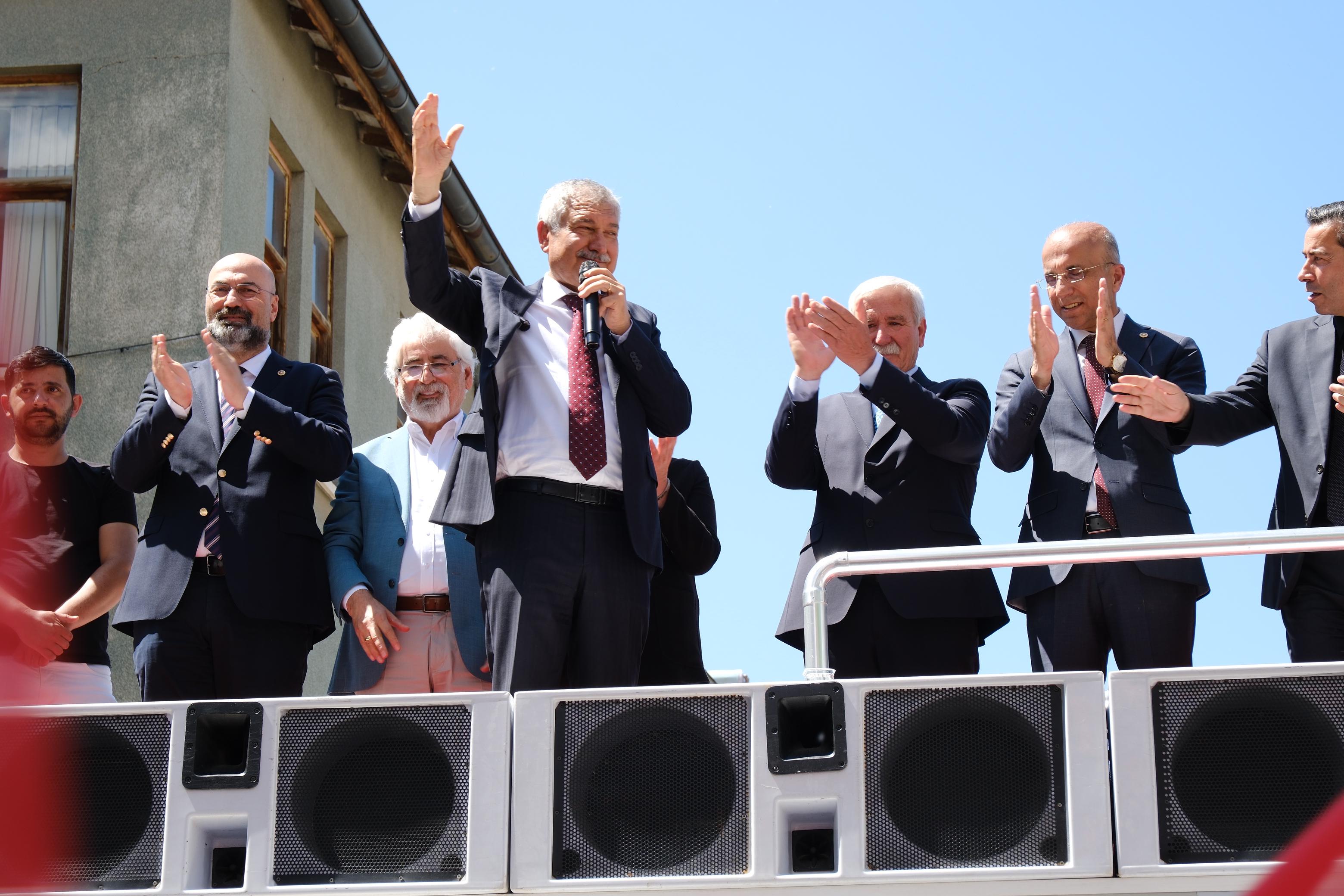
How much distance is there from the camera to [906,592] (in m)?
4.57

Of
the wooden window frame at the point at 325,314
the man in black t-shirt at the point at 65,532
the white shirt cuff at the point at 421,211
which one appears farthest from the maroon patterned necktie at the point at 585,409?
the wooden window frame at the point at 325,314

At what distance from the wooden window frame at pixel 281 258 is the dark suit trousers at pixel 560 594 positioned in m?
6.01

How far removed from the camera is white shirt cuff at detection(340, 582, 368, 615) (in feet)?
15.6

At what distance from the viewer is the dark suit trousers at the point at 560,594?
4.16 meters

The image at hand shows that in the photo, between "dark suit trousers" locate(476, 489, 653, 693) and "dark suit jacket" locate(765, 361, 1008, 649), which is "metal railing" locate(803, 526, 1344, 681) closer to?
"dark suit trousers" locate(476, 489, 653, 693)

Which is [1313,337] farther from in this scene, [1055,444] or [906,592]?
[906,592]

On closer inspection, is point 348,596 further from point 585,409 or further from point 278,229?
point 278,229

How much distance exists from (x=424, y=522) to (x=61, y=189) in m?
5.21

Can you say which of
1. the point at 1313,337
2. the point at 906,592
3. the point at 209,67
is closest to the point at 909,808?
the point at 906,592

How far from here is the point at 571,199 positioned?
4.73 metres

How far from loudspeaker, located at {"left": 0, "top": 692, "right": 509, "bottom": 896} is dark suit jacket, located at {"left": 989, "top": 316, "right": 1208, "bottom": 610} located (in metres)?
1.70

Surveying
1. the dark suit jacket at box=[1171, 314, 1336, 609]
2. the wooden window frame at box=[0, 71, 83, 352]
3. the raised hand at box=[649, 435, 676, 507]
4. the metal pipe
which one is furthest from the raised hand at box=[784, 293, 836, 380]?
the wooden window frame at box=[0, 71, 83, 352]

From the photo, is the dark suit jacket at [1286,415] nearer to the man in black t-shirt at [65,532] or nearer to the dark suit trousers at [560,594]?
the dark suit trousers at [560,594]

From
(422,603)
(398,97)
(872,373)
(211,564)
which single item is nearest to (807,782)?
(872,373)
